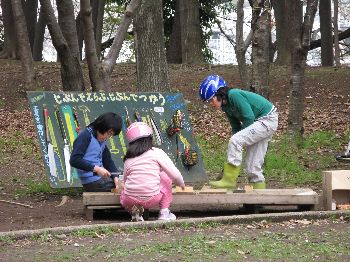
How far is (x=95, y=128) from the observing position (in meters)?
9.73

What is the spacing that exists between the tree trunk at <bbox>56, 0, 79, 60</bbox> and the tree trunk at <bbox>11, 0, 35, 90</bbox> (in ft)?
14.7

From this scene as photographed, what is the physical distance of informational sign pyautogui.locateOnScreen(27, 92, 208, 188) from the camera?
1098 cm

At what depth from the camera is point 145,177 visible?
8836mm

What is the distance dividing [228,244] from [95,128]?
2817 millimetres

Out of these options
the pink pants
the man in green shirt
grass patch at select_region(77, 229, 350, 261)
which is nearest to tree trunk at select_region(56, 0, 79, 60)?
the man in green shirt

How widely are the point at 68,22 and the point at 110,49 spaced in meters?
3.76

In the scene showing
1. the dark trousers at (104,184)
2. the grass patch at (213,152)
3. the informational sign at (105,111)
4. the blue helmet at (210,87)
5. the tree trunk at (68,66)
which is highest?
the tree trunk at (68,66)

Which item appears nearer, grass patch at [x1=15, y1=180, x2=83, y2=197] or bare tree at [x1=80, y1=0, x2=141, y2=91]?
grass patch at [x1=15, y1=180, x2=83, y2=197]

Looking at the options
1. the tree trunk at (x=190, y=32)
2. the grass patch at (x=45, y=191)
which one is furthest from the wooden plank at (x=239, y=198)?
the tree trunk at (x=190, y=32)

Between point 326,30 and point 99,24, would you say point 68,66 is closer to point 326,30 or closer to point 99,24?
point 99,24

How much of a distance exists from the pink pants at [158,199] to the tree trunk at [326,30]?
1985 centimetres

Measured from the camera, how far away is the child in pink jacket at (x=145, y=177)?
888 cm

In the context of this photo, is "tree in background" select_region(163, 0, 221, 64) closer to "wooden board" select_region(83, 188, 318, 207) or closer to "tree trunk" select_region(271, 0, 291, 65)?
"tree trunk" select_region(271, 0, 291, 65)

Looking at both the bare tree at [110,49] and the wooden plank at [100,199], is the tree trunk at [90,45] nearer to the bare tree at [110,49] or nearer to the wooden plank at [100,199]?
the bare tree at [110,49]
